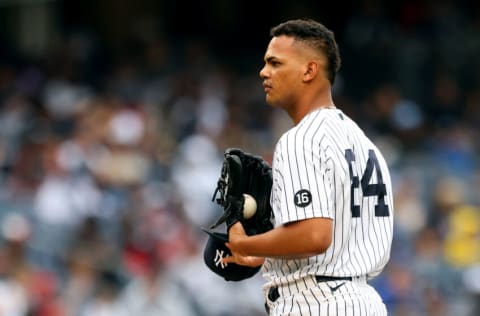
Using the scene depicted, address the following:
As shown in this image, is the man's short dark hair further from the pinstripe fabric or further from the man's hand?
the man's hand

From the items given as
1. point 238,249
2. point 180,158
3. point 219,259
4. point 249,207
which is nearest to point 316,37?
point 249,207

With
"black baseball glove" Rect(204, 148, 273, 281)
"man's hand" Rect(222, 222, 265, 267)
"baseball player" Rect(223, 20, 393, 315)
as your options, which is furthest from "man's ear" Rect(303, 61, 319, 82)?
"man's hand" Rect(222, 222, 265, 267)

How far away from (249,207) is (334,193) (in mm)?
372

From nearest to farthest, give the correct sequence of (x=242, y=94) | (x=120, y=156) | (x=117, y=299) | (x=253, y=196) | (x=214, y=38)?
(x=253, y=196), (x=117, y=299), (x=120, y=156), (x=242, y=94), (x=214, y=38)

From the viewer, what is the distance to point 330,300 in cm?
420

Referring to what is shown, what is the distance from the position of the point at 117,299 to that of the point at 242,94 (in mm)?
4825

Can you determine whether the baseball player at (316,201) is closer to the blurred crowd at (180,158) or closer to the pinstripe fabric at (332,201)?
the pinstripe fabric at (332,201)

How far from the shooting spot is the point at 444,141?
12.3 meters

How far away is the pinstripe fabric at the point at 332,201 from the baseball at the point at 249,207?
8cm

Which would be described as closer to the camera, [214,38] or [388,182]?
[388,182]

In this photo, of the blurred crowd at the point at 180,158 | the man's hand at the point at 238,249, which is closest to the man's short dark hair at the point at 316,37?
the man's hand at the point at 238,249

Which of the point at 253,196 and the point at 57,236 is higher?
the point at 57,236

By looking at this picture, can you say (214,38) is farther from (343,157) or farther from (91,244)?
(343,157)

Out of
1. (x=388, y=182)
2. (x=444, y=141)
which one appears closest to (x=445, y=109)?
(x=444, y=141)
